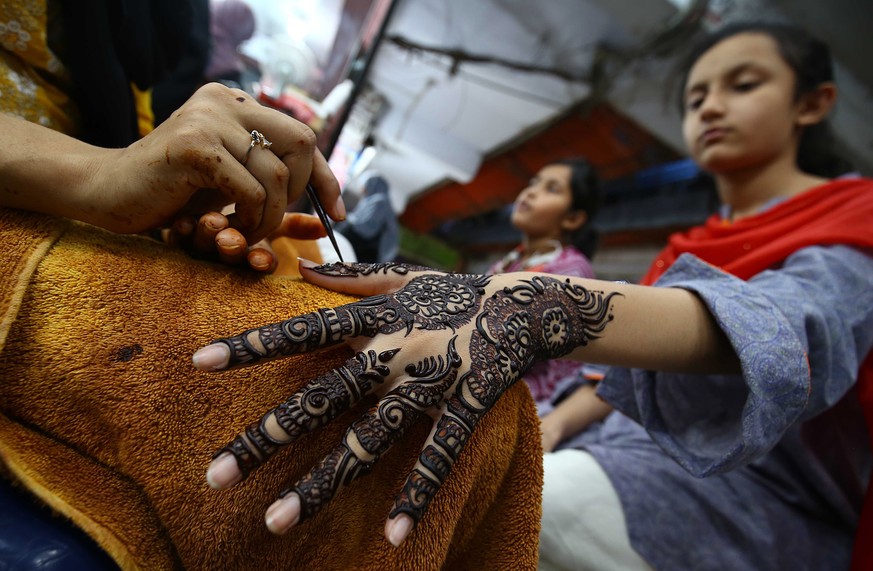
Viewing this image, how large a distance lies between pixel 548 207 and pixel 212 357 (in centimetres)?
190

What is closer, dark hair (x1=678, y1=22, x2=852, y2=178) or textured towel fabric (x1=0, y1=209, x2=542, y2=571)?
textured towel fabric (x1=0, y1=209, x2=542, y2=571)

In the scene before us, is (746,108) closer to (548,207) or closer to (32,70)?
(548,207)

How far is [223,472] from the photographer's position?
0.37 m

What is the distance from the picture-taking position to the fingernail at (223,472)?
37cm

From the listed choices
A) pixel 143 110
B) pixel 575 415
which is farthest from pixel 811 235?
pixel 143 110

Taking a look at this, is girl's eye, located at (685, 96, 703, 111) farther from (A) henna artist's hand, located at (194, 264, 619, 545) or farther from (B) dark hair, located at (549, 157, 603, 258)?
(A) henna artist's hand, located at (194, 264, 619, 545)

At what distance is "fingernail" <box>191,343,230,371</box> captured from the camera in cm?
38

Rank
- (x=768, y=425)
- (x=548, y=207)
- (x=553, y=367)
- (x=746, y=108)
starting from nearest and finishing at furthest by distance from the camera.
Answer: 1. (x=768, y=425)
2. (x=746, y=108)
3. (x=553, y=367)
4. (x=548, y=207)

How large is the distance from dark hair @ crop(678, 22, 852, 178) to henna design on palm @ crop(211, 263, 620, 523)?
3.69 feet

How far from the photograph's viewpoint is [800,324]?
0.68 metres

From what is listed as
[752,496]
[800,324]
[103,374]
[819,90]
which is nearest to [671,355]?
[800,324]

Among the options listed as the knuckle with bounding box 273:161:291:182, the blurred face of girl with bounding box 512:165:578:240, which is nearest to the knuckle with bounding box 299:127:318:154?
the knuckle with bounding box 273:161:291:182

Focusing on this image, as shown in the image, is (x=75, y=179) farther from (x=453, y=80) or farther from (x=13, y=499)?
(x=453, y=80)

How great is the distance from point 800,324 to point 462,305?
0.56 m
